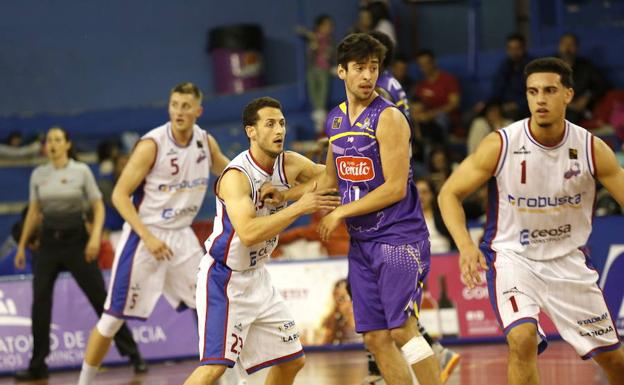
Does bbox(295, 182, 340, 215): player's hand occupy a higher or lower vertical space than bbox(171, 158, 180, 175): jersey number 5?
lower

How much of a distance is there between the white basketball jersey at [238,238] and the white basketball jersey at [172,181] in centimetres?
212

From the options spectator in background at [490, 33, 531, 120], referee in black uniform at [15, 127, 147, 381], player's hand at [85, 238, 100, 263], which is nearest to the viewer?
player's hand at [85, 238, 100, 263]

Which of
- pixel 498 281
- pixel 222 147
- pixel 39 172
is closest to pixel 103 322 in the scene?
pixel 39 172

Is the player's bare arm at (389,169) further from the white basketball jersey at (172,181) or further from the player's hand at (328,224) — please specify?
the white basketball jersey at (172,181)

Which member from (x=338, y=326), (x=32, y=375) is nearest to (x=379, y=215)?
(x=338, y=326)

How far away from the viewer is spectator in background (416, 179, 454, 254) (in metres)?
11.0

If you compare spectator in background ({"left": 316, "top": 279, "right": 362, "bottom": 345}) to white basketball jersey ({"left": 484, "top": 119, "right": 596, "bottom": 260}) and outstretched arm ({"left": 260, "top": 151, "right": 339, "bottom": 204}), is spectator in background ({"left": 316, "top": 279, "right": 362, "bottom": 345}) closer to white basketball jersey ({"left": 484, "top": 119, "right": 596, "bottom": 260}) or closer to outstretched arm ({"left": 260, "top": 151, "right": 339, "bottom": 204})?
outstretched arm ({"left": 260, "top": 151, "right": 339, "bottom": 204})

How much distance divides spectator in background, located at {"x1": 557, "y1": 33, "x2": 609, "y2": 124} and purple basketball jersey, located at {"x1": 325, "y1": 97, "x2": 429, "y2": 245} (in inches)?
305

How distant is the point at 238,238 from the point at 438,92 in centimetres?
896

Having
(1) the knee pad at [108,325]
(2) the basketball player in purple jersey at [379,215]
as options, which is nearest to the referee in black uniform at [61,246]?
(1) the knee pad at [108,325]

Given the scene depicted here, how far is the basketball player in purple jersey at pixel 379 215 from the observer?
20.0ft

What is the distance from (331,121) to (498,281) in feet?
4.50

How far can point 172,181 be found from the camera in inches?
324

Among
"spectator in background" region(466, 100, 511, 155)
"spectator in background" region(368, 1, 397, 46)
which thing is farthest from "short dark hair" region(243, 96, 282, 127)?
"spectator in background" region(368, 1, 397, 46)
